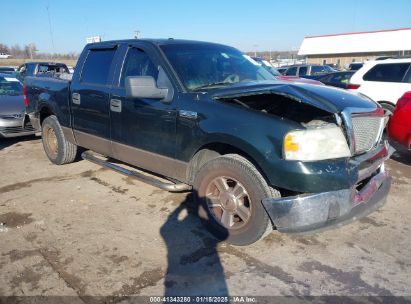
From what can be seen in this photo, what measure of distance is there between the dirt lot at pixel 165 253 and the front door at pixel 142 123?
602 mm

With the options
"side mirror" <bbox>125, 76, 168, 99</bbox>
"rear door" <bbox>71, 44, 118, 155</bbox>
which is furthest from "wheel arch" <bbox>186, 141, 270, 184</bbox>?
"rear door" <bbox>71, 44, 118, 155</bbox>

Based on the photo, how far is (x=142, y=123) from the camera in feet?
13.6

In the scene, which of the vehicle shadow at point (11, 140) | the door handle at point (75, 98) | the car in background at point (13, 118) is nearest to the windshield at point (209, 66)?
the door handle at point (75, 98)

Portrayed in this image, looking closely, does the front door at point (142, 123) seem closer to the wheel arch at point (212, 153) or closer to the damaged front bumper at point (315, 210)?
the wheel arch at point (212, 153)

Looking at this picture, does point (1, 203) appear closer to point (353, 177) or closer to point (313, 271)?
point (313, 271)

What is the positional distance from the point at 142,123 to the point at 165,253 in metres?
1.53

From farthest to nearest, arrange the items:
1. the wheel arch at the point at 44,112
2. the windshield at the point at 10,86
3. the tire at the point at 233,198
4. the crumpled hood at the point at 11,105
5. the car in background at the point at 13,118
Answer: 1. the windshield at the point at 10,86
2. the crumpled hood at the point at 11,105
3. the car in background at the point at 13,118
4. the wheel arch at the point at 44,112
5. the tire at the point at 233,198

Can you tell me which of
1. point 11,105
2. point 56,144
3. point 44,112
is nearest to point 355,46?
point 11,105

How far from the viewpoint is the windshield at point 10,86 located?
366 inches

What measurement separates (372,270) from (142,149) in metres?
2.65

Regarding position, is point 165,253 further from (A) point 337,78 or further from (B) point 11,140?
(A) point 337,78

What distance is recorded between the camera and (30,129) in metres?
8.15

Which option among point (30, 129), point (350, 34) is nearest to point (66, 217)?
point (30, 129)

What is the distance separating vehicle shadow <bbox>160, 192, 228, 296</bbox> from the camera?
283 cm
